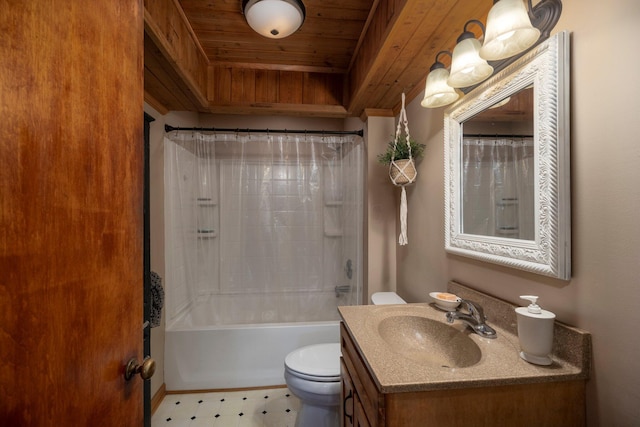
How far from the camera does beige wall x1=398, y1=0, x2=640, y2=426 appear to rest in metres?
0.61

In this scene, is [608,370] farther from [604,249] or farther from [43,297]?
[43,297]

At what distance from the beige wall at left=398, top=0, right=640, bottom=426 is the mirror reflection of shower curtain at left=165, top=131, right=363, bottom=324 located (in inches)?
55.7

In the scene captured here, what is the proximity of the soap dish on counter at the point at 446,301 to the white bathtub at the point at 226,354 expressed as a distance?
1123 mm

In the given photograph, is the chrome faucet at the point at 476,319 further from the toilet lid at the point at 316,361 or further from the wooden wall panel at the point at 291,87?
the wooden wall panel at the point at 291,87

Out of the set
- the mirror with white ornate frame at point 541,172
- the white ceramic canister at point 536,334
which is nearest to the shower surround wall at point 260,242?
the mirror with white ornate frame at point 541,172

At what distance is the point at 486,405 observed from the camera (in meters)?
0.69

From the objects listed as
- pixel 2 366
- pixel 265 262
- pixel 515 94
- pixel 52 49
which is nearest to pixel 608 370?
pixel 515 94

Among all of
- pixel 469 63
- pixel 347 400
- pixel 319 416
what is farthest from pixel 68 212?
pixel 319 416

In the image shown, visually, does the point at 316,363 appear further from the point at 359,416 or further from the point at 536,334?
the point at 536,334

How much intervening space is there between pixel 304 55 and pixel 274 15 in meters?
0.61

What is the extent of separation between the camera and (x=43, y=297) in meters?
0.43

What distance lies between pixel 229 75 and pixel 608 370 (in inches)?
95.2

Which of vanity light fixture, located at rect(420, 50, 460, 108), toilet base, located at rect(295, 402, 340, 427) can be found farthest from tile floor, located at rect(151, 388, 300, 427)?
vanity light fixture, located at rect(420, 50, 460, 108)

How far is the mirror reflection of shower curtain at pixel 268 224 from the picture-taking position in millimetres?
2016
